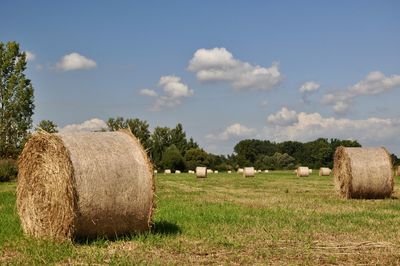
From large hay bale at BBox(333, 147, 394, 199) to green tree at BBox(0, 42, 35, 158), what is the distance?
36.6m

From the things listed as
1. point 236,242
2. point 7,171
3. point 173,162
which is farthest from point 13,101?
point 236,242

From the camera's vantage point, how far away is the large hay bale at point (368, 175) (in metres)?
21.0

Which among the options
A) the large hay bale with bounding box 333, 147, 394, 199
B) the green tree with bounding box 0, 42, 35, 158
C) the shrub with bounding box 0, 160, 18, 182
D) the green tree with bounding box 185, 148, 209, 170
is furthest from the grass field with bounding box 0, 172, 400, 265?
the green tree with bounding box 185, 148, 209, 170

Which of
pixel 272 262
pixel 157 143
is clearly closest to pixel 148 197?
pixel 272 262

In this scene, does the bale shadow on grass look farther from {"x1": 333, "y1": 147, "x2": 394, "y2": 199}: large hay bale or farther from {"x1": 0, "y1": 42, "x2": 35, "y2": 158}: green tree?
{"x1": 0, "y1": 42, "x2": 35, "y2": 158}: green tree

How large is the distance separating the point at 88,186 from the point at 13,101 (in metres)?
46.9

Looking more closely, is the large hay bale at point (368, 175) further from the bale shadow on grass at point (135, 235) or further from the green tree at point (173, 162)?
the green tree at point (173, 162)

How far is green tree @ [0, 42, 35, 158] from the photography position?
2060 inches

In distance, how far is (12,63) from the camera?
184ft

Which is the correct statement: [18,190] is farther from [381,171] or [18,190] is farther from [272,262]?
[381,171]

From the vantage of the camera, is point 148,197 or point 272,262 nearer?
point 272,262

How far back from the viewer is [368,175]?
21.1 meters

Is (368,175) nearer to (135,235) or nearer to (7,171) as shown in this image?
(135,235)

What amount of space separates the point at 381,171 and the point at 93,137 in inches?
536
